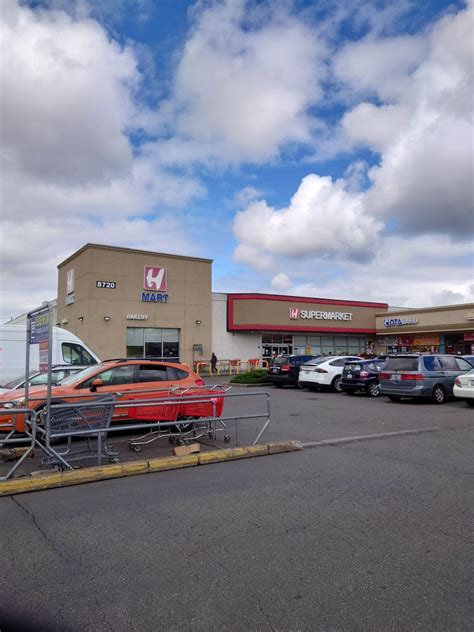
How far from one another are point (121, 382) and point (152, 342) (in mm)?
23653

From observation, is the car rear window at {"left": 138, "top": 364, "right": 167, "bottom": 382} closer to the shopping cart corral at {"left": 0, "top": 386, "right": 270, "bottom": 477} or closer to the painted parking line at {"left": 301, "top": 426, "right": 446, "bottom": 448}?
the shopping cart corral at {"left": 0, "top": 386, "right": 270, "bottom": 477}

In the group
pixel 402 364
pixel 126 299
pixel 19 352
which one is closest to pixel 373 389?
pixel 402 364

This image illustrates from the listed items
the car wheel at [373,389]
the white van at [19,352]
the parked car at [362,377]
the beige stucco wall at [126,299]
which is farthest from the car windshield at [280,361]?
the beige stucco wall at [126,299]

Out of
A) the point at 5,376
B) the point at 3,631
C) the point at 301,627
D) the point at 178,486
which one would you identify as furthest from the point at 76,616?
the point at 5,376

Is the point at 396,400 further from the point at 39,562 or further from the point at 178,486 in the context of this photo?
the point at 39,562

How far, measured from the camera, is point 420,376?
15570mm

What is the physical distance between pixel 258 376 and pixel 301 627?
2278cm

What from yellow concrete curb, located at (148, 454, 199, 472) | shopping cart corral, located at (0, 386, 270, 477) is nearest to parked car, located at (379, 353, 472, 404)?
shopping cart corral, located at (0, 386, 270, 477)

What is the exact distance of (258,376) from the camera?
25.9m

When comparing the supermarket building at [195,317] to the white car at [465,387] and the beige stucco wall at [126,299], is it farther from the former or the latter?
the white car at [465,387]

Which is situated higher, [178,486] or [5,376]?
[5,376]

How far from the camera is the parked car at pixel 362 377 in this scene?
18469 millimetres

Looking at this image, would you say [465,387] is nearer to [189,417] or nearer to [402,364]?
[402,364]

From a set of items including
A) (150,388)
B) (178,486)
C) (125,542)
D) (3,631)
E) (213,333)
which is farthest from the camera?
(213,333)
